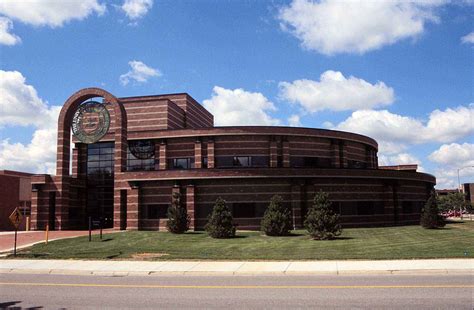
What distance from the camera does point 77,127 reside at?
1911 inches

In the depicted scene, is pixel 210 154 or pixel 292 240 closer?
pixel 292 240

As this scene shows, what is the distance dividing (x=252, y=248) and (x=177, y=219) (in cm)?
1189

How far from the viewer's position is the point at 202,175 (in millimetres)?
41781

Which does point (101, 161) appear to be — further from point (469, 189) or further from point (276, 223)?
point (469, 189)

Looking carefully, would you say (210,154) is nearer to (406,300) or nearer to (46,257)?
(46,257)

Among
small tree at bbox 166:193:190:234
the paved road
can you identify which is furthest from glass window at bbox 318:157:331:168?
the paved road

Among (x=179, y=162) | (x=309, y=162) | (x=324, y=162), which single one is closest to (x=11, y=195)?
(x=179, y=162)

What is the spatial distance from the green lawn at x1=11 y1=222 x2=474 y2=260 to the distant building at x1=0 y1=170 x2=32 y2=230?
103ft

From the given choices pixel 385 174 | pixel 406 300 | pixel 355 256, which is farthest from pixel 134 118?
pixel 406 300

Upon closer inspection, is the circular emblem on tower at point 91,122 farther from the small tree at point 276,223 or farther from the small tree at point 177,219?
the small tree at point 276,223

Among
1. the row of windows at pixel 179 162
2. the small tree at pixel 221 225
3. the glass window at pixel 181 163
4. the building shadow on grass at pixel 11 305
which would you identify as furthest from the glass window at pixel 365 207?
the building shadow on grass at pixel 11 305

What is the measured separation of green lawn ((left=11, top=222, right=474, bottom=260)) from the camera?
23.0m

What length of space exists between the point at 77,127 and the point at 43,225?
11205mm

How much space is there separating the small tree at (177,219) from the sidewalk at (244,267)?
14.7 metres
